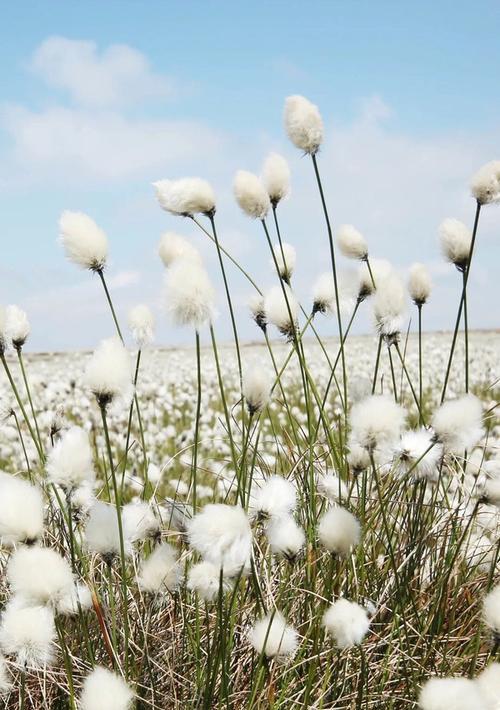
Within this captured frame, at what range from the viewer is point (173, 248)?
2.37 metres

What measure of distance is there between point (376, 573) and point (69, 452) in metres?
1.24

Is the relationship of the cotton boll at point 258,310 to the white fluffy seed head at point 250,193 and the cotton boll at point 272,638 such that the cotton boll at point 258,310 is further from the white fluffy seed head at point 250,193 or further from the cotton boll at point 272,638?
the cotton boll at point 272,638

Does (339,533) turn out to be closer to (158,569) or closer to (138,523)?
(158,569)

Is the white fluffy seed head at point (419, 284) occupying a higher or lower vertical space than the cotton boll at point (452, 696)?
higher

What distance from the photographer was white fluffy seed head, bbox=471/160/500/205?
9.18ft

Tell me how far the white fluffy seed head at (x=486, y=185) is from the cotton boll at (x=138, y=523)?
5.09 feet

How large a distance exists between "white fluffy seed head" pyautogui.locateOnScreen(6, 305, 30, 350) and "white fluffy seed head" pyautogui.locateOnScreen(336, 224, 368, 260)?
1195 mm

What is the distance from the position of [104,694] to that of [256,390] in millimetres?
769

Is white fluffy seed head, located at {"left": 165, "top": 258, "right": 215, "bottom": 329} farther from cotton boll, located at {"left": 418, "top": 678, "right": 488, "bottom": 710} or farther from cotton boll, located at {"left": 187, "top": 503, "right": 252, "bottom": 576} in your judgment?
cotton boll, located at {"left": 418, "top": 678, "right": 488, "bottom": 710}

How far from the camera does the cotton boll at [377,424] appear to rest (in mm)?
1839

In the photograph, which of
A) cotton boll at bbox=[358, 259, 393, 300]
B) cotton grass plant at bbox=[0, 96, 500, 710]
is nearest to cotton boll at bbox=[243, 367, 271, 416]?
cotton grass plant at bbox=[0, 96, 500, 710]

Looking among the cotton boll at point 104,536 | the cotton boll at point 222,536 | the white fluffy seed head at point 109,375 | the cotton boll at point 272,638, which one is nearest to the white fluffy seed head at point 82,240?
the white fluffy seed head at point 109,375

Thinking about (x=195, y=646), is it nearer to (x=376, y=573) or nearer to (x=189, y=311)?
(x=376, y=573)

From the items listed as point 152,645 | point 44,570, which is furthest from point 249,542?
point 152,645
